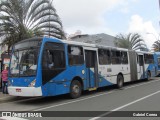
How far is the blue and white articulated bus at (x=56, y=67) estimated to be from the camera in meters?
10.6

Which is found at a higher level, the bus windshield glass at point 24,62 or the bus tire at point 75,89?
the bus windshield glass at point 24,62

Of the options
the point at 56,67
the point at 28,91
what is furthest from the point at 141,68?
the point at 28,91

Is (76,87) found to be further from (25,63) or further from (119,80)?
(119,80)

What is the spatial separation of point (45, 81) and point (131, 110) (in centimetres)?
402

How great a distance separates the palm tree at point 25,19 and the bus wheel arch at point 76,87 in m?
7.05

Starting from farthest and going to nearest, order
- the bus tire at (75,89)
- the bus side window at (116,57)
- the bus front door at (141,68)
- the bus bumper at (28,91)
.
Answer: the bus front door at (141,68) → the bus side window at (116,57) → the bus tire at (75,89) → the bus bumper at (28,91)

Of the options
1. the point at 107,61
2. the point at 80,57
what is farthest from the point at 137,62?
the point at 80,57

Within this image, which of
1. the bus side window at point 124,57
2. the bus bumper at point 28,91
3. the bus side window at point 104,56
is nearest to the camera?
the bus bumper at point 28,91

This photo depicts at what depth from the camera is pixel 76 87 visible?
496 inches

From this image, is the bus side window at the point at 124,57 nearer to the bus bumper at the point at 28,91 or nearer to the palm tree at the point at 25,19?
the palm tree at the point at 25,19

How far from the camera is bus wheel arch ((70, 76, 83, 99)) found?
40.3ft

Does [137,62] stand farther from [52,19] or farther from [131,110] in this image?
[131,110]

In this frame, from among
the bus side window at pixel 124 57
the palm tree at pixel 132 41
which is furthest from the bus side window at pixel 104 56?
the palm tree at pixel 132 41

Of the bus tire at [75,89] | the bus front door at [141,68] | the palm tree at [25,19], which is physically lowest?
the bus tire at [75,89]
